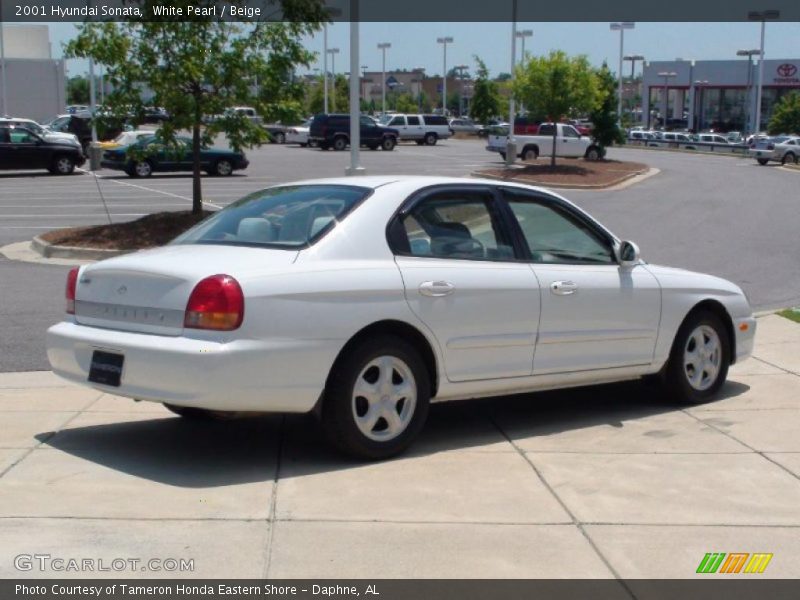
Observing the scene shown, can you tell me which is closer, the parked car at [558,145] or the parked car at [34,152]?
the parked car at [34,152]

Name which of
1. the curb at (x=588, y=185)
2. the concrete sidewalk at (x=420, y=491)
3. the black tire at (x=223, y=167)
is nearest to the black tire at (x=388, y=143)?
the curb at (x=588, y=185)

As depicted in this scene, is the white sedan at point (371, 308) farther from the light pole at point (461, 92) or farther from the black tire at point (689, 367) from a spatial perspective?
the light pole at point (461, 92)

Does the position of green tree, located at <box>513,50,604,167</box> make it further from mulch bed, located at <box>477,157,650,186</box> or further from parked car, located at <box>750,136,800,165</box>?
parked car, located at <box>750,136,800,165</box>

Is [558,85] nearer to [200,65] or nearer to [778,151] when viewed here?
[778,151]

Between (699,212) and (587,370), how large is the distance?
68.8 feet

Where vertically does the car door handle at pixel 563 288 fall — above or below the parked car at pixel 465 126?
above

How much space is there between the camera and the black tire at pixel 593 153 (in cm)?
4903

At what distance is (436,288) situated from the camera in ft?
22.1

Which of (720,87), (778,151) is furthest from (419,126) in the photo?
(720,87)

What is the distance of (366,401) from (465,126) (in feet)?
267

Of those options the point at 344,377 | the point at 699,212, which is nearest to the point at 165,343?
the point at 344,377

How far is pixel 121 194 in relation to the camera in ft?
101

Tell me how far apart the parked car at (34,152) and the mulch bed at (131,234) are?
19924 millimetres
